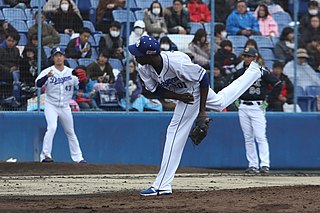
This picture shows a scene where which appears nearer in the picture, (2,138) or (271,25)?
(2,138)

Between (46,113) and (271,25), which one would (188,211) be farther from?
(271,25)

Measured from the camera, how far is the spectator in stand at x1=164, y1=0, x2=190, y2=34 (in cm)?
1733

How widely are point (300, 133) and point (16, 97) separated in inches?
242

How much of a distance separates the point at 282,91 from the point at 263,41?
1137mm

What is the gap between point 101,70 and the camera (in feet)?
55.7

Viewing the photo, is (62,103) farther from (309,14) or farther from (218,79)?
(309,14)

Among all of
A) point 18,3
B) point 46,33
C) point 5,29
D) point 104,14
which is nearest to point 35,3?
point 18,3

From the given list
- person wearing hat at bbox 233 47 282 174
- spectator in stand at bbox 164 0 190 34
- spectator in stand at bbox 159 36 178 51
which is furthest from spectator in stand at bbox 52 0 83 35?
person wearing hat at bbox 233 47 282 174

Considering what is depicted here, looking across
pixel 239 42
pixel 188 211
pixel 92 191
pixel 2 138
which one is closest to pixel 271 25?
pixel 239 42

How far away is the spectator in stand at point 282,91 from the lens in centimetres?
1789

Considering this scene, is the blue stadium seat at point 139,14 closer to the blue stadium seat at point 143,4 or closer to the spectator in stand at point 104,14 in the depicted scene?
the blue stadium seat at point 143,4

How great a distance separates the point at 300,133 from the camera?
18.3m

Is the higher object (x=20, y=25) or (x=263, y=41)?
(x=20, y=25)

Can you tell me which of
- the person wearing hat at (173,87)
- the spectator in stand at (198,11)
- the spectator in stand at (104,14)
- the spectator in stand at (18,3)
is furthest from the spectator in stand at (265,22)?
the person wearing hat at (173,87)
